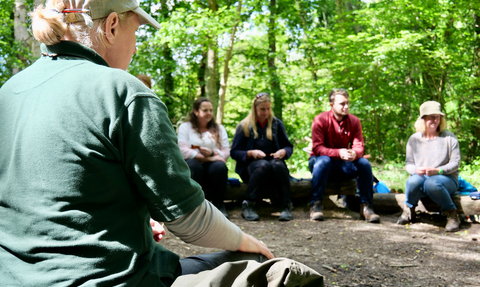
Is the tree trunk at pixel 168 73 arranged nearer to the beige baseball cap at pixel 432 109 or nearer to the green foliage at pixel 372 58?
the green foliage at pixel 372 58

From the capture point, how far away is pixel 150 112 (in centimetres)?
111

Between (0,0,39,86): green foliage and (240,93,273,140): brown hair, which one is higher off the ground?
(0,0,39,86): green foliage

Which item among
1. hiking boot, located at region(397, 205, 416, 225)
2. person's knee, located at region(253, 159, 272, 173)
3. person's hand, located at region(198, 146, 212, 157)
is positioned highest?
person's hand, located at region(198, 146, 212, 157)

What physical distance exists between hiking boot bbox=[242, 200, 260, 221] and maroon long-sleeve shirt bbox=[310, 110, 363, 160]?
116cm

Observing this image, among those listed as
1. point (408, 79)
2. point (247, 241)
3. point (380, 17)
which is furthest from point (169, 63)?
point (247, 241)

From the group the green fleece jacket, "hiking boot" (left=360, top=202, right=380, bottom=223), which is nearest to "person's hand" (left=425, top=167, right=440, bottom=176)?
"hiking boot" (left=360, top=202, right=380, bottom=223)

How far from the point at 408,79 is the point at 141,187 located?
39.3 ft

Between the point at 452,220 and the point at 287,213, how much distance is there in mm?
1981

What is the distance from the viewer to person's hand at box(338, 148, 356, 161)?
5.34m

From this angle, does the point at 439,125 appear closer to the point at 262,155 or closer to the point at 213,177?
the point at 262,155

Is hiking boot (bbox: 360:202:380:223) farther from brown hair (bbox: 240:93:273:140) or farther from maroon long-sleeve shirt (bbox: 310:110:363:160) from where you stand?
brown hair (bbox: 240:93:273:140)

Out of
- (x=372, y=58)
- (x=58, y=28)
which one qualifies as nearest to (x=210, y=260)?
(x=58, y=28)

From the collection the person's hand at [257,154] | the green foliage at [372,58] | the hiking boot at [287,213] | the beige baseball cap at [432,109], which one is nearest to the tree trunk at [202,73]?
the green foliage at [372,58]

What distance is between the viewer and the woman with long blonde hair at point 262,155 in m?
5.49
